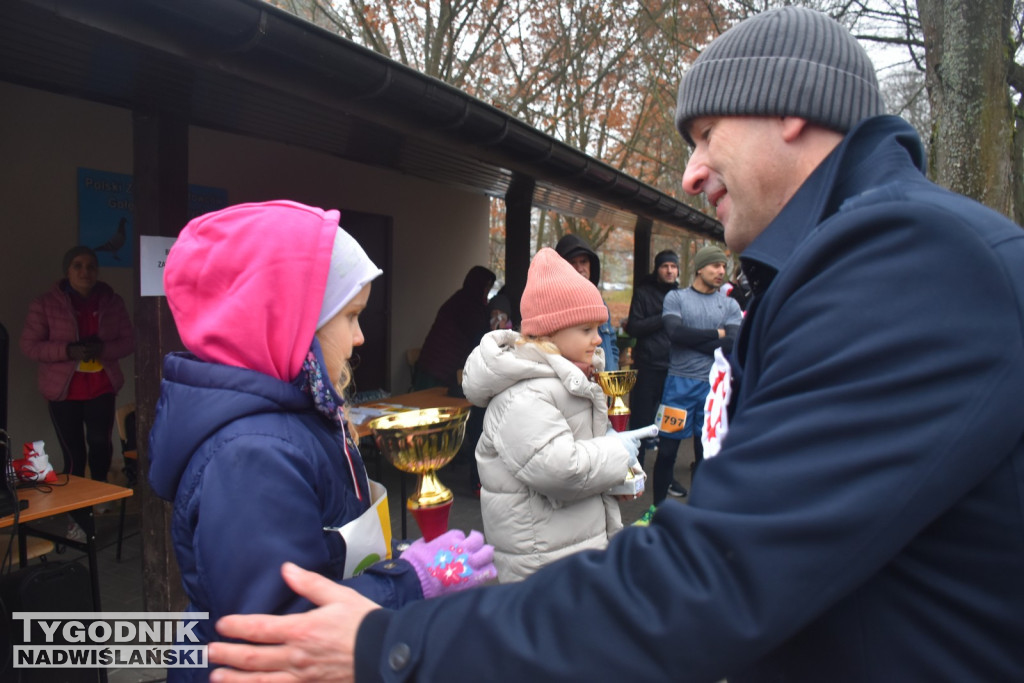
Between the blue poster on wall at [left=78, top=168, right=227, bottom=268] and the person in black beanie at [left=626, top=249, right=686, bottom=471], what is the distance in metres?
4.04

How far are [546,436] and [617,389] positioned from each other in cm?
181

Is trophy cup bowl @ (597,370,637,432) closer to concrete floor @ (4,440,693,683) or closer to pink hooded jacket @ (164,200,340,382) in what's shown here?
concrete floor @ (4,440,693,683)

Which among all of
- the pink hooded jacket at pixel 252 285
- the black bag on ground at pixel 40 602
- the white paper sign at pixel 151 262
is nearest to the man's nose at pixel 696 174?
the pink hooded jacket at pixel 252 285

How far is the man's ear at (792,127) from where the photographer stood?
37.5 inches

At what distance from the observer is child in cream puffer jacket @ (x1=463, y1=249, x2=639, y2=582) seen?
2.46m

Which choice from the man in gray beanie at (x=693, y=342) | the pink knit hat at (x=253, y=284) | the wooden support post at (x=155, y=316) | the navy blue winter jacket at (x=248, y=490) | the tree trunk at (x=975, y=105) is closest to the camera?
the navy blue winter jacket at (x=248, y=490)

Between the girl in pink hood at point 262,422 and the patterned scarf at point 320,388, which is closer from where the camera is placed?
the girl in pink hood at point 262,422

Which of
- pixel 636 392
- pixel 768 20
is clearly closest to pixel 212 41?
pixel 768 20

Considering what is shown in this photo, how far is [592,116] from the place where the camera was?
14.7 metres

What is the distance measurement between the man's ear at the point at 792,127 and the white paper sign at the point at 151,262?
9.61 feet

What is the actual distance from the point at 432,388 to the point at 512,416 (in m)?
3.99

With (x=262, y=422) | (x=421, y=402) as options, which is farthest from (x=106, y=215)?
(x=262, y=422)

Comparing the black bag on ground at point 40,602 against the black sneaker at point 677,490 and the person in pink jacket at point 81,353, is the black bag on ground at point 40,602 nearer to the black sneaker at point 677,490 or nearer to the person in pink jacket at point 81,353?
the person in pink jacket at point 81,353

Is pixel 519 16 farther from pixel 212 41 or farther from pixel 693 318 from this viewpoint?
pixel 212 41
